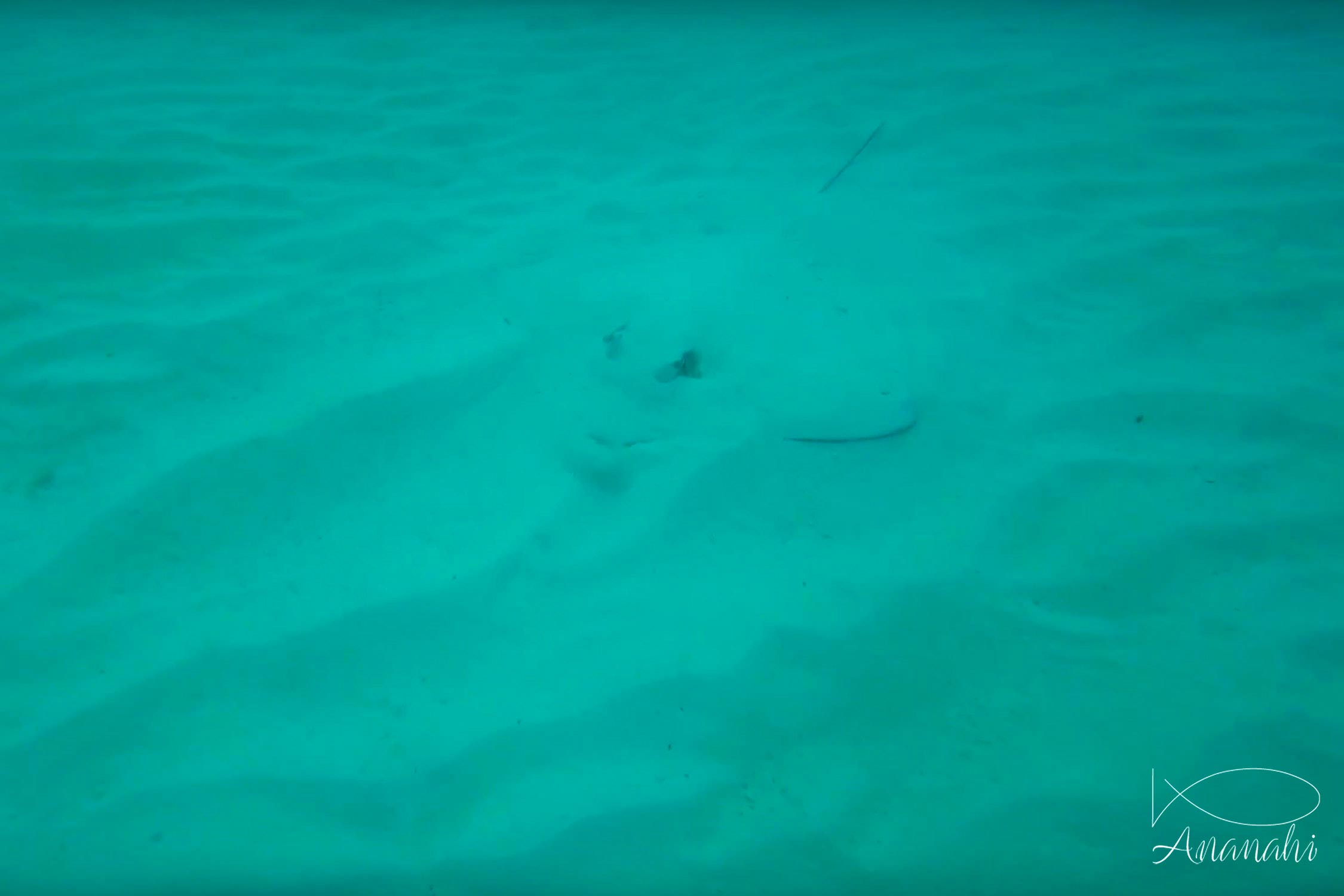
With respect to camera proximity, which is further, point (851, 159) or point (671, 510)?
point (851, 159)

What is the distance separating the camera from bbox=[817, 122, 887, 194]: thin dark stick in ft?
8.13

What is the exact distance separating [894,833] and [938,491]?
660 mm

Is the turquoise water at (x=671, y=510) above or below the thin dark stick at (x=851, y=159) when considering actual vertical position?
below

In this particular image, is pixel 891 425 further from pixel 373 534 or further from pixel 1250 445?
pixel 373 534

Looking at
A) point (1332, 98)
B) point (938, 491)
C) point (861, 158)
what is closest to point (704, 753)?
point (938, 491)

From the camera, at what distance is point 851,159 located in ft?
8.64

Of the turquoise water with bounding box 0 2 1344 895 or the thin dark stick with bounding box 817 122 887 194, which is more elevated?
the thin dark stick with bounding box 817 122 887 194

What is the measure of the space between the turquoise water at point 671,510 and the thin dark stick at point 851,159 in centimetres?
3

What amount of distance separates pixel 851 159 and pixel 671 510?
68.0 inches

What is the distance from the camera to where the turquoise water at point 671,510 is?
1111mm

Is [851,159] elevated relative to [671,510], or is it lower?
elevated

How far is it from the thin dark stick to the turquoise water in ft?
0.10

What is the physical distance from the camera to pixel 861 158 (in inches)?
104

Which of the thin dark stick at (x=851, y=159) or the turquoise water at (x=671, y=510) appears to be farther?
the thin dark stick at (x=851, y=159)
